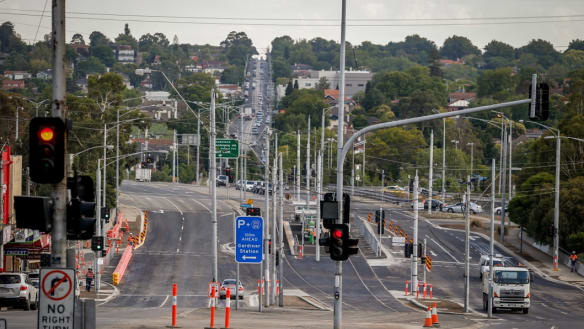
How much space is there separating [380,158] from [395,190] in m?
13.1

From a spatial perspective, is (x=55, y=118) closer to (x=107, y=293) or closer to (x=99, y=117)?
(x=107, y=293)

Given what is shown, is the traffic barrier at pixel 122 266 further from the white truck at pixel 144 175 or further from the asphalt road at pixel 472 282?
the white truck at pixel 144 175

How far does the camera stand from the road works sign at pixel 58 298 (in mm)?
15258

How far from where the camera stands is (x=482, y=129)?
564 feet

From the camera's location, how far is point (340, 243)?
961 inches

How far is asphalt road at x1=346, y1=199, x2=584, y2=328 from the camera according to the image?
4681 cm

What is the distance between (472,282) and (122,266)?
25603 millimetres

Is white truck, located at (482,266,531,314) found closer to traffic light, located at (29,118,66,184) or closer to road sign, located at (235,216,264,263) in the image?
road sign, located at (235,216,264,263)

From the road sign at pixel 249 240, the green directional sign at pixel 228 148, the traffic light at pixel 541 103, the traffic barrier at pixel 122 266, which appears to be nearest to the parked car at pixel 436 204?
the traffic barrier at pixel 122 266

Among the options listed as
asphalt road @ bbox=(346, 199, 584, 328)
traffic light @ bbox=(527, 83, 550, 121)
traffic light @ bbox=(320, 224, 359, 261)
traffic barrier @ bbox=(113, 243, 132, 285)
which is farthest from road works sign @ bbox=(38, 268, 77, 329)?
traffic barrier @ bbox=(113, 243, 132, 285)

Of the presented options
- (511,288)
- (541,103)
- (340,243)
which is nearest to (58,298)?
(340,243)

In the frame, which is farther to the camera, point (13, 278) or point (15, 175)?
point (15, 175)

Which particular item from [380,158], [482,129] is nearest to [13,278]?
[380,158]

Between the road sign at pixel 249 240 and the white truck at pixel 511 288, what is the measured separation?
18.0 m
